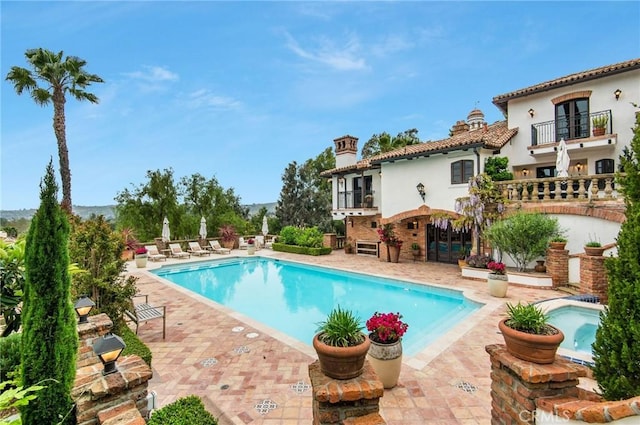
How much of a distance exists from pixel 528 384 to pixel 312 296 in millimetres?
9860

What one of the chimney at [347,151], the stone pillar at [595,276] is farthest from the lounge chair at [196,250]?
the stone pillar at [595,276]

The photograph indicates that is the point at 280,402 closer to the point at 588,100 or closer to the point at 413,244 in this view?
the point at 413,244

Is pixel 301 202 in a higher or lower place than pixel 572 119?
lower

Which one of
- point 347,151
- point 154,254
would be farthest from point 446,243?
point 154,254

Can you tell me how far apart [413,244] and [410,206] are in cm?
249

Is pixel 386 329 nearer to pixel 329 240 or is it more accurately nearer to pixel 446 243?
pixel 446 243

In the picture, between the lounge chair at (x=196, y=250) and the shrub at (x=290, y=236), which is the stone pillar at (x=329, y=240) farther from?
the lounge chair at (x=196, y=250)

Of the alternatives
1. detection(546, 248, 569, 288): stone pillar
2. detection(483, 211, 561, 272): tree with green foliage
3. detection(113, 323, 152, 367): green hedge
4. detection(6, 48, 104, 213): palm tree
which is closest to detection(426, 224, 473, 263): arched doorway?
detection(483, 211, 561, 272): tree with green foliage

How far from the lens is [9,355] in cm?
360

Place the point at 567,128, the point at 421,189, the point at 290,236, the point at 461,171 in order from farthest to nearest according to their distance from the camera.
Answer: the point at 290,236 → the point at 421,189 → the point at 461,171 → the point at 567,128

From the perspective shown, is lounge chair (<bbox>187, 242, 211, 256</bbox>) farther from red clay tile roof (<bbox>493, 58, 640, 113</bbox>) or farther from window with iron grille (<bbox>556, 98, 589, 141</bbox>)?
window with iron grille (<bbox>556, 98, 589, 141</bbox>)

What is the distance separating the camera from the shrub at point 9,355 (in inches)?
→ 136

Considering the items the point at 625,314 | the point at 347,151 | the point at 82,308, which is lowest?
the point at 82,308

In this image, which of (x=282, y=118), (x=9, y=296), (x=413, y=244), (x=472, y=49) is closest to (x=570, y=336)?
(x=9, y=296)
